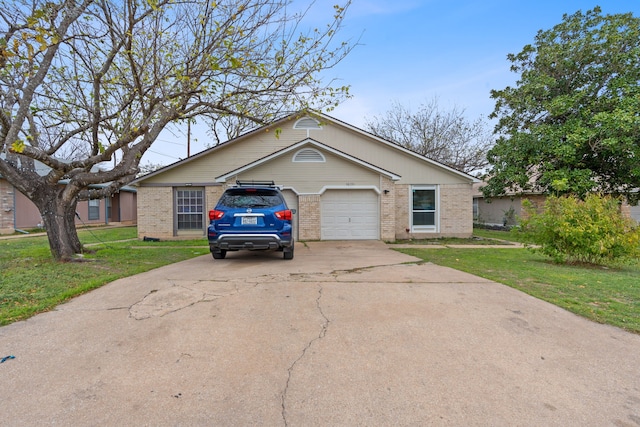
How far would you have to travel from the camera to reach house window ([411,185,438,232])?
52.1 feet

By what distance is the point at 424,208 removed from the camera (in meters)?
15.9

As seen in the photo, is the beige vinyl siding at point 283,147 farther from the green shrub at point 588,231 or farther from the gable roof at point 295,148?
the green shrub at point 588,231

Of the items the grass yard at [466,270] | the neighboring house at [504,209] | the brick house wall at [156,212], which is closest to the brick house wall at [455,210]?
the neighboring house at [504,209]

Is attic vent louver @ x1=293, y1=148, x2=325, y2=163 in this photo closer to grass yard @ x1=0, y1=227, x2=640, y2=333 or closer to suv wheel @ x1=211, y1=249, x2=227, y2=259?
grass yard @ x1=0, y1=227, x2=640, y2=333

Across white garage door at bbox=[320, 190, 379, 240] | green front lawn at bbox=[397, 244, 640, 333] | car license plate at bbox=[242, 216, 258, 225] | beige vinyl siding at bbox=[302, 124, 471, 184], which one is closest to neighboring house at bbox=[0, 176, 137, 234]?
car license plate at bbox=[242, 216, 258, 225]

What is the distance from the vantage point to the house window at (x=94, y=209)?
2369 centimetres

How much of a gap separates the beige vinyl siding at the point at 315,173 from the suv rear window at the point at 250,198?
5.98 metres

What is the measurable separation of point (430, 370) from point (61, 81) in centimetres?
1100

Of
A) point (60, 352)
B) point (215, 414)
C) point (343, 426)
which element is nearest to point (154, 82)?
point (60, 352)

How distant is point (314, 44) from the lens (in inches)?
324

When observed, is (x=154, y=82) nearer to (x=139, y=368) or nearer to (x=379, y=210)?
(x=139, y=368)

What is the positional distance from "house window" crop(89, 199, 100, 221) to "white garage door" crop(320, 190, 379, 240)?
60.8ft

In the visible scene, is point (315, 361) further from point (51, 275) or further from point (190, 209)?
point (190, 209)

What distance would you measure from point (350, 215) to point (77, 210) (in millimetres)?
19138
